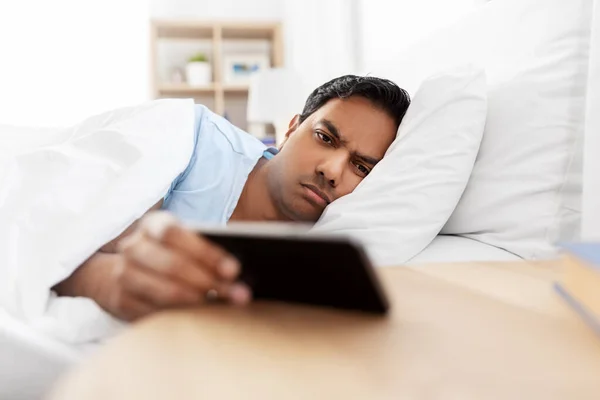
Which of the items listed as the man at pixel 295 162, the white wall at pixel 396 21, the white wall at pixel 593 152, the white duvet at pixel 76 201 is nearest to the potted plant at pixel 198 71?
the white wall at pixel 396 21

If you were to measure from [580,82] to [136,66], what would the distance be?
327cm

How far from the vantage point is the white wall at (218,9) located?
3.83 metres

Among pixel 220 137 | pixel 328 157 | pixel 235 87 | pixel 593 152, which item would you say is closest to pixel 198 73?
pixel 235 87

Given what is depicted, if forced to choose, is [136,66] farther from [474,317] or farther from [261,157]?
[474,317]

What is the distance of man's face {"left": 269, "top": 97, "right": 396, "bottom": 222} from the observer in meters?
1.09

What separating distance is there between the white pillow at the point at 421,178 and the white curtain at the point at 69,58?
304 cm

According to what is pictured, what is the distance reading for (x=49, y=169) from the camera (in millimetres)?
799

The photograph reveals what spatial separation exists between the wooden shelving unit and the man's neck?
2704 mm

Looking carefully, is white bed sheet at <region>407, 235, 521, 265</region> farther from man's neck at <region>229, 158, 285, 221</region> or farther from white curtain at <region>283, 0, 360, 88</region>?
white curtain at <region>283, 0, 360, 88</region>

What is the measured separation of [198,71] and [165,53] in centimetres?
36

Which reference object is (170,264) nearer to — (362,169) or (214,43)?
(362,169)

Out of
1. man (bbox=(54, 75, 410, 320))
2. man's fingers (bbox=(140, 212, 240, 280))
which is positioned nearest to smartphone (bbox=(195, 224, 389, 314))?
man's fingers (bbox=(140, 212, 240, 280))

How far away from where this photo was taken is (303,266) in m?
0.41

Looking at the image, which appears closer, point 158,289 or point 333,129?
point 158,289
